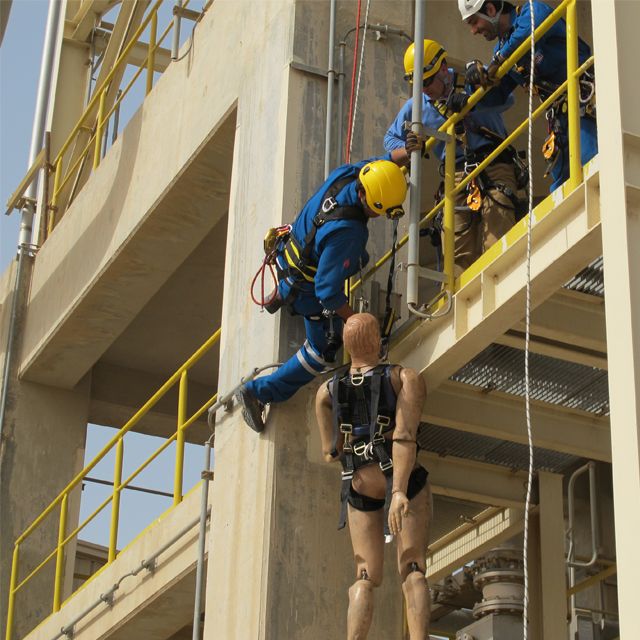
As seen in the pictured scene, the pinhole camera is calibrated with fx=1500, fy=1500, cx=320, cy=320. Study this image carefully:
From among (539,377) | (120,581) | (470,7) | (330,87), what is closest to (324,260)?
(539,377)

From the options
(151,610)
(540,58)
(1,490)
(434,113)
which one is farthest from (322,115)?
(1,490)

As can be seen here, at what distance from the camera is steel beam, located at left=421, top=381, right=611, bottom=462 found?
36.4 feet

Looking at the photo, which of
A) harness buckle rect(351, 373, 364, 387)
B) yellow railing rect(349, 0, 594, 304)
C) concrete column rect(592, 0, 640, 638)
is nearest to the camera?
concrete column rect(592, 0, 640, 638)

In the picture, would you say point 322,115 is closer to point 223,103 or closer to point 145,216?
point 223,103

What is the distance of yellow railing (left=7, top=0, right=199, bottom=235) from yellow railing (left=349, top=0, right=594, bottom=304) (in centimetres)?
635

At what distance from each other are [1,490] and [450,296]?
892 centimetres

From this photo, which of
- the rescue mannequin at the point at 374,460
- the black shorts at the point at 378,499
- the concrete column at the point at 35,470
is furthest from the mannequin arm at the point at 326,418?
the concrete column at the point at 35,470

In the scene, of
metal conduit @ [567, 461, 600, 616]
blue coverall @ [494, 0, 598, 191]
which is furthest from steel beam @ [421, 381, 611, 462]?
metal conduit @ [567, 461, 600, 616]

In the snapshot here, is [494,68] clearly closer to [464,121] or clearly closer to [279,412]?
[464,121]

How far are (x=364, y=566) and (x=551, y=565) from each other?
3247mm

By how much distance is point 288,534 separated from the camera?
10672 mm

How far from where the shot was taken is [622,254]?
25.7 ft

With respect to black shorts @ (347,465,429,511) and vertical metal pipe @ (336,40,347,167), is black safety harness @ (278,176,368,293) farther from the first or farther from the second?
black shorts @ (347,465,429,511)

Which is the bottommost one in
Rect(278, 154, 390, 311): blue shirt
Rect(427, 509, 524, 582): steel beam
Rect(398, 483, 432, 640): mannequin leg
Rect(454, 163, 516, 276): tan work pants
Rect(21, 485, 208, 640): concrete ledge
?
Rect(398, 483, 432, 640): mannequin leg
